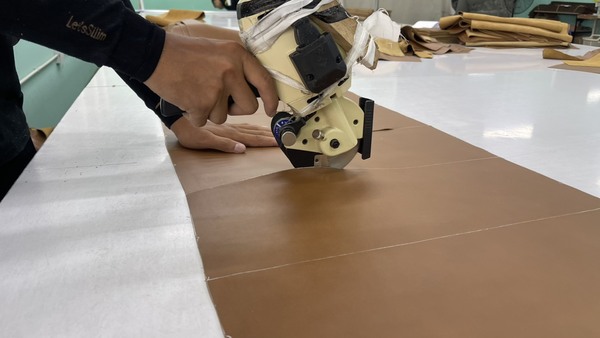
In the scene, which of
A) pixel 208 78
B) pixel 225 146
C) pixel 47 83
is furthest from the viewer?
pixel 47 83

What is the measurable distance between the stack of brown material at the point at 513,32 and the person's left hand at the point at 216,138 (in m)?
2.46

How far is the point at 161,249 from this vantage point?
2.39ft

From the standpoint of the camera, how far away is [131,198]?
2.98ft

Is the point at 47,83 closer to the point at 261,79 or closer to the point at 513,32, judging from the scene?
the point at 261,79

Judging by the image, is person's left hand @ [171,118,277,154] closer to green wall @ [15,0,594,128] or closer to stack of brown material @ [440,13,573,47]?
green wall @ [15,0,594,128]

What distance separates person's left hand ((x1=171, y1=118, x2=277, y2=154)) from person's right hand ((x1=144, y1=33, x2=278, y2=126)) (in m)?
0.34

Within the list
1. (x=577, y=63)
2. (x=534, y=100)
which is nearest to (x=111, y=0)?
(x=534, y=100)

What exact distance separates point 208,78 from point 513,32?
295 centimetres

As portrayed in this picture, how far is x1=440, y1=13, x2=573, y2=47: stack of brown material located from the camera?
315 cm

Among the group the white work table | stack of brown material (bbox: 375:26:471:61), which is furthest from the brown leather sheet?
stack of brown material (bbox: 375:26:471:61)

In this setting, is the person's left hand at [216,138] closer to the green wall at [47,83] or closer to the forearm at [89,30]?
the forearm at [89,30]

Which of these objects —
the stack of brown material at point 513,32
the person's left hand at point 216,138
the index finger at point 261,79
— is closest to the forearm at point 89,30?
the index finger at point 261,79

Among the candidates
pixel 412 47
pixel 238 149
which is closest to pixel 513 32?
pixel 412 47

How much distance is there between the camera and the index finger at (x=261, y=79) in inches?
33.2
